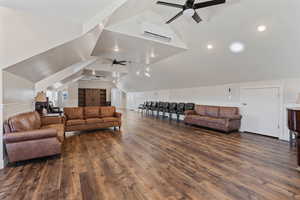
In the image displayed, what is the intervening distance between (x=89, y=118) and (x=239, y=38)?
5306mm

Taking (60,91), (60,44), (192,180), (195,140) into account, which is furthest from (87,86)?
(192,180)

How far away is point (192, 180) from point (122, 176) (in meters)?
1.07

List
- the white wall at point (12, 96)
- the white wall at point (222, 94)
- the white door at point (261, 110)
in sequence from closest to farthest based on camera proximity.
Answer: the white wall at point (12, 96)
the white wall at point (222, 94)
the white door at point (261, 110)

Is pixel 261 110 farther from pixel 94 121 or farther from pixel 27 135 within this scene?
pixel 27 135

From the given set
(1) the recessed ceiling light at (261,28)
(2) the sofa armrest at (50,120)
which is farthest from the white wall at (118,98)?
(1) the recessed ceiling light at (261,28)

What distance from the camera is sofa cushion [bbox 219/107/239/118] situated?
5320mm

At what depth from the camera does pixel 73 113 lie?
5133 millimetres

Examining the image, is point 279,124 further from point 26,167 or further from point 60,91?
point 60,91

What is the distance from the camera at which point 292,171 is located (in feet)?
7.80

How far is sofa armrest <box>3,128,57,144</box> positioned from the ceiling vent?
3.16 metres

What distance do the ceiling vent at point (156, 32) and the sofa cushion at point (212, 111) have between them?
343 cm

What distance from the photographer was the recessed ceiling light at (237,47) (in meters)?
3.87

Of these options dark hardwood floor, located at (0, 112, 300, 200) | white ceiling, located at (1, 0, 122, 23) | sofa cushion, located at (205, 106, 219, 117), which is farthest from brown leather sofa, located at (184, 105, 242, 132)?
white ceiling, located at (1, 0, 122, 23)

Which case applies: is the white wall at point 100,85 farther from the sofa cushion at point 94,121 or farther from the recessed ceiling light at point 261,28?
the recessed ceiling light at point 261,28
